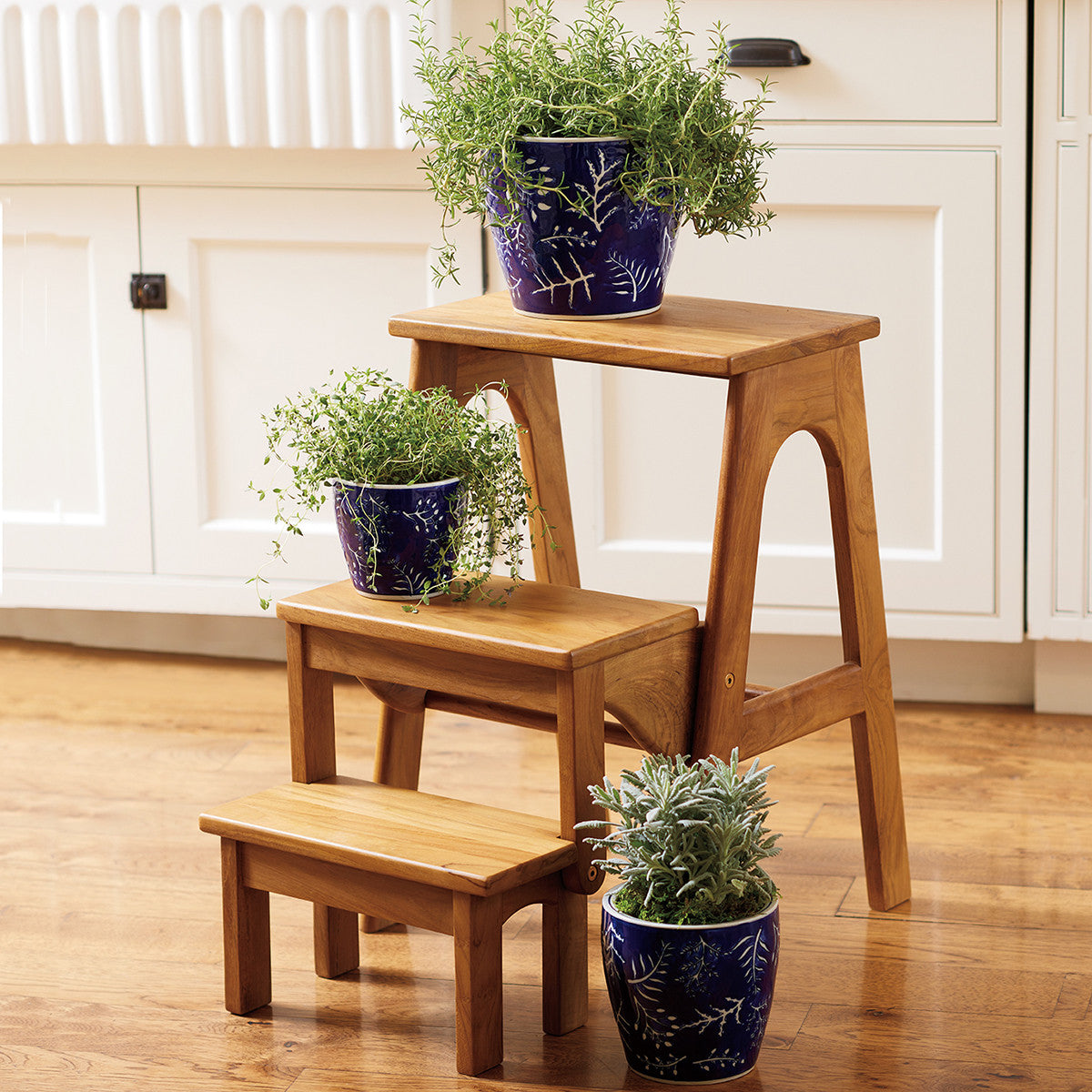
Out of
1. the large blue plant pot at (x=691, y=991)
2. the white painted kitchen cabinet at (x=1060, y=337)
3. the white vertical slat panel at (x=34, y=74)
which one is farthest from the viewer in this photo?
the white vertical slat panel at (x=34, y=74)

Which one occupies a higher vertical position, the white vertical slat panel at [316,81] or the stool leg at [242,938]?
the white vertical slat panel at [316,81]

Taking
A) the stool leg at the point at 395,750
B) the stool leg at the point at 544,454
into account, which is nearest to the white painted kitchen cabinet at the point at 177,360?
the stool leg at the point at 544,454

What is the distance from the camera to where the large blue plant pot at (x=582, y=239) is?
1562mm

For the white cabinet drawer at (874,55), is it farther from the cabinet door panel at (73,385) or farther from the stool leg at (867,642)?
the cabinet door panel at (73,385)

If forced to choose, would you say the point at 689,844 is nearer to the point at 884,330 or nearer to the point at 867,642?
the point at 867,642

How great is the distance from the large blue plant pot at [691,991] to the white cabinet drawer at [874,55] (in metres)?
1.14

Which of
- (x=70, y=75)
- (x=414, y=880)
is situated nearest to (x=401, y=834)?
(x=414, y=880)

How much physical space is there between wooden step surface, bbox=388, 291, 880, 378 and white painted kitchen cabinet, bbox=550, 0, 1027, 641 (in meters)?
0.58

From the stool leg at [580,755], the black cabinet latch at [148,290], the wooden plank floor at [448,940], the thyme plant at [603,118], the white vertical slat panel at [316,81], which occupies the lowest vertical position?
the wooden plank floor at [448,940]

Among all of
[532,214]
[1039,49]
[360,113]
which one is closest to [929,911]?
[532,214]

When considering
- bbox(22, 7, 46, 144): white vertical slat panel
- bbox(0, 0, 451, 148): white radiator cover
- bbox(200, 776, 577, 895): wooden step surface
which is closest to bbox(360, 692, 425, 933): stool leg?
bbox(200, 776, 577, 895): wooden step surface

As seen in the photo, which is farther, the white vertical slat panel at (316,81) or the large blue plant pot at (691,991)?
the white vertical slat panel at (316,81)

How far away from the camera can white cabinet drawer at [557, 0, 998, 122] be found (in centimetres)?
220

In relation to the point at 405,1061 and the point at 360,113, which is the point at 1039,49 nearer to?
the point at 360,113
